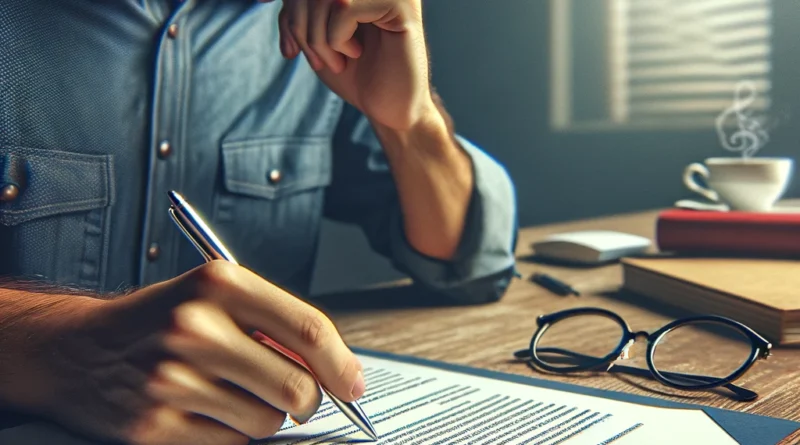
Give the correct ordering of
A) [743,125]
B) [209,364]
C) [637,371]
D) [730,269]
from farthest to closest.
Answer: [743,125], [730,269], [637,371], [209,364]

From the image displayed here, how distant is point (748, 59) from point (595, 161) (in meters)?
0.62

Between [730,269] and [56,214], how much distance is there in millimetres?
723

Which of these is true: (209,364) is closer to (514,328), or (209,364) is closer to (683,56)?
(514,328)

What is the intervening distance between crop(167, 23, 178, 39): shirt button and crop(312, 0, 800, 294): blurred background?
79.5 inches

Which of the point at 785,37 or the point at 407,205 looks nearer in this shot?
the point at 407,205

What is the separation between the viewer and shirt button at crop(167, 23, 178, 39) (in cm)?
90

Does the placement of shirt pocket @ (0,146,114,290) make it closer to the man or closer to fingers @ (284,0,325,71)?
the man

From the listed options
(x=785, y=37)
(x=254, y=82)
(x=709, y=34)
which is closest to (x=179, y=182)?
(x=254, y=82)

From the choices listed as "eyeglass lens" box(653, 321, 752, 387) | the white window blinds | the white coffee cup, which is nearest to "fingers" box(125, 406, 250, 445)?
"eyeglass lens" box(653, 321, 752, 387)

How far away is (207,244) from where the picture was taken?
0.48 meters

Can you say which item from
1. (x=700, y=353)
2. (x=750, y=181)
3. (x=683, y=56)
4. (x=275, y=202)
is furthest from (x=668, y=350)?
(x=683, y=56)

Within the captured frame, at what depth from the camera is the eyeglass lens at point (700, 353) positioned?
60 centimetres

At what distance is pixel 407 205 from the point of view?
3.27ft

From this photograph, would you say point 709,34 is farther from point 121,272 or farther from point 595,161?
point 121,272
